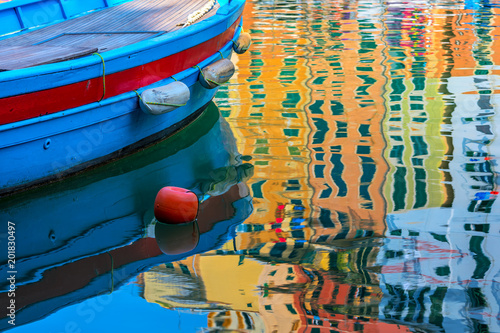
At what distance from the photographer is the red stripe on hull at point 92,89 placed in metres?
4.85

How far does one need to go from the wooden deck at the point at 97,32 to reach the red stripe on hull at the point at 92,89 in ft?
0.93

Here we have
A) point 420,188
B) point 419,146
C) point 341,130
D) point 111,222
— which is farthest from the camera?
point 341,130

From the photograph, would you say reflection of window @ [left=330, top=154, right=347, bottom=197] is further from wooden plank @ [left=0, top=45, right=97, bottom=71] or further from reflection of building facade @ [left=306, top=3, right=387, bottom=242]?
wooden plank @ [left=0, top=45, right=97, bottom=71]

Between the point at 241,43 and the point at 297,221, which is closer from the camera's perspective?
the point at 297,221

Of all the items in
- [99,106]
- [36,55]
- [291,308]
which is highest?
[36,55]

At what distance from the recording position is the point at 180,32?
6.20 metres

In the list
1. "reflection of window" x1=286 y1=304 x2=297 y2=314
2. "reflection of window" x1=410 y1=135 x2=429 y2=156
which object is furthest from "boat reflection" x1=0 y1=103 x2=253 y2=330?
"reflection of window" x1=410 y1=135 x2=429 y2=156

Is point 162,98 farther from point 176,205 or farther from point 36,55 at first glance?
point 176,205

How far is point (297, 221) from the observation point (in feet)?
15.7

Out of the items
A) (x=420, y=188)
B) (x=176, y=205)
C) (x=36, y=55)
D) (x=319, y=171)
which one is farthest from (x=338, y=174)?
(x=36, y=55)

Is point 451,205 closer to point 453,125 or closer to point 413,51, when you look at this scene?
point 453,125

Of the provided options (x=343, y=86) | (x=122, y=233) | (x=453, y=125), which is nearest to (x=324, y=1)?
(x=343, y=86)

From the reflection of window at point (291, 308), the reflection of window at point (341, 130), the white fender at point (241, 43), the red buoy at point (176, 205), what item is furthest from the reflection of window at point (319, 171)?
the white fender at point (241, 43)

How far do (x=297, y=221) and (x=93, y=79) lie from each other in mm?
2021
